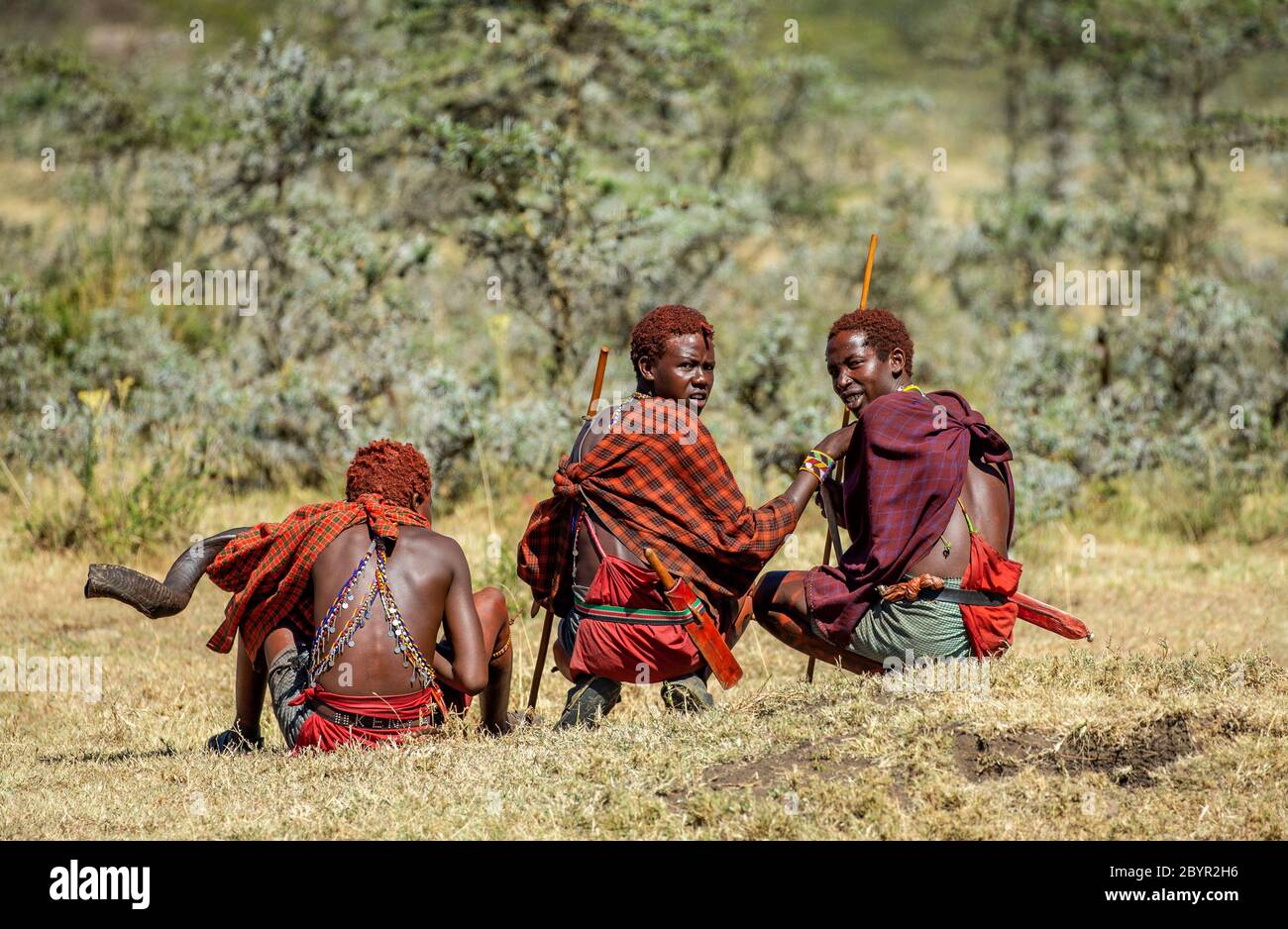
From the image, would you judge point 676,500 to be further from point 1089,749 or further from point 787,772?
point 1089,749

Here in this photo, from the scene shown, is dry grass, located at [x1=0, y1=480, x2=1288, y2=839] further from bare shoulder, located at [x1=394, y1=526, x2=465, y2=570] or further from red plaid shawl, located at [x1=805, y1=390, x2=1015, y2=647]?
bare shoulder, located at [x1=394, y1=526, x2=465, y2=570]

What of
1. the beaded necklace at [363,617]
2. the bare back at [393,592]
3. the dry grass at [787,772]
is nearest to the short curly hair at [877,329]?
the dry grass at [787,772]

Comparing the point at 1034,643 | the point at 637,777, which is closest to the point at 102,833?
the point at 637,777

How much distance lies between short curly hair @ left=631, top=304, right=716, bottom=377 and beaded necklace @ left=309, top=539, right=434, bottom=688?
1.14 metres

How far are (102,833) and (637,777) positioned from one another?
158 centimetres

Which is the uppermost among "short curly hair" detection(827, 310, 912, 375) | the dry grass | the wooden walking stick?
"short curly hair" detection(827, 310, 912, 375)

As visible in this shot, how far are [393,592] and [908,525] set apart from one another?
1755 millimetres

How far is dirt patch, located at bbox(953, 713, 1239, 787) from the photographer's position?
4438 mm

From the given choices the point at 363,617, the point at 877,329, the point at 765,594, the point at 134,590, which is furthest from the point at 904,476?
the point at 134,590

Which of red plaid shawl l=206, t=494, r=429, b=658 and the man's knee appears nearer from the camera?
red plaid shawl l=206, t=494, r=429, b=658

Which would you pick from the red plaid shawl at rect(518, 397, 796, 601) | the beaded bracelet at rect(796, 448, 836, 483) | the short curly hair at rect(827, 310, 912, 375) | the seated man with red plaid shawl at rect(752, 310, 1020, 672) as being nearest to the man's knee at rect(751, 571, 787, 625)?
the seated man with red plaid shawl at rect(752, 310, 1020, 672)

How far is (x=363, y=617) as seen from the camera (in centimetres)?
505

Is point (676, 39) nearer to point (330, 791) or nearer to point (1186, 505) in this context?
point (1186, 505)

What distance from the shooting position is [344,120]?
1250 centimetres
